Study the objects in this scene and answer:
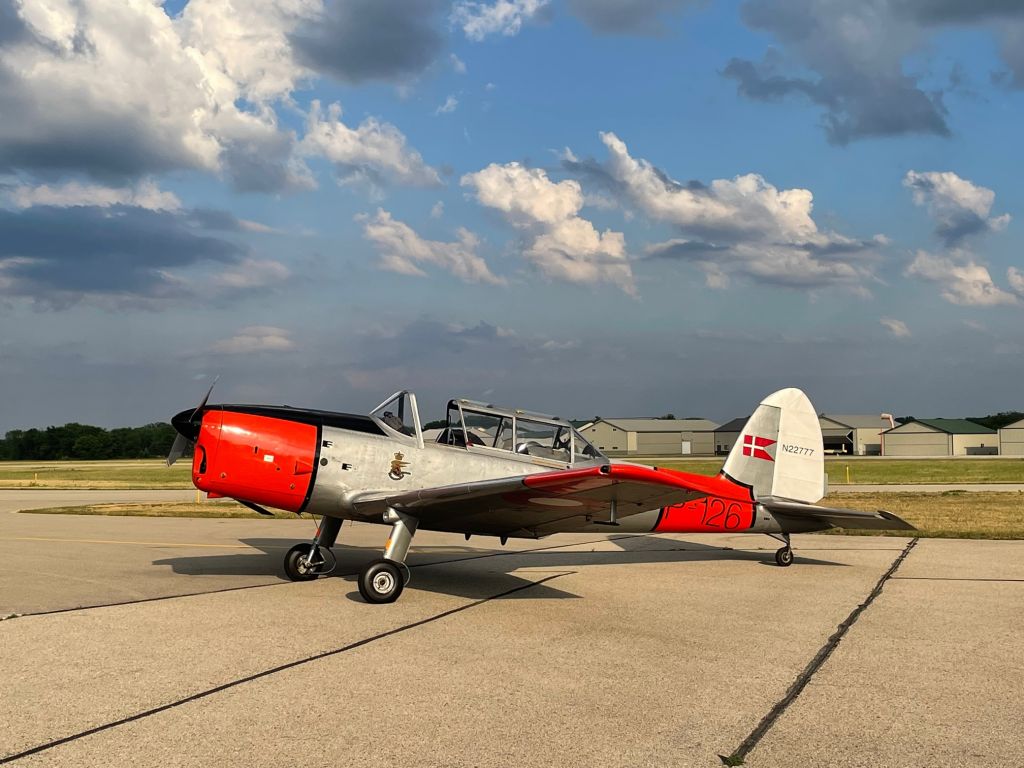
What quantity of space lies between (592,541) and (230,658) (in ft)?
31.0

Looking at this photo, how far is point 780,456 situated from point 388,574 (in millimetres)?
6450

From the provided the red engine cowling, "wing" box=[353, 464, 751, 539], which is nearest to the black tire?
the red engine cowling

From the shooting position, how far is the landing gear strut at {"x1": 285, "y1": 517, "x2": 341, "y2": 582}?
987 cm

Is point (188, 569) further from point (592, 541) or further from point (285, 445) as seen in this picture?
point (592, 541)

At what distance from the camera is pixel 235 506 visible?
905 inches

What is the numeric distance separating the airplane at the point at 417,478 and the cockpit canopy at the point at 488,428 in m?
0.01

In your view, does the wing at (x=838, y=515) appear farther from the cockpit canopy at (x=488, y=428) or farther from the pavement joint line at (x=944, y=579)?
the cockpit canopy at (x=488, y=428)

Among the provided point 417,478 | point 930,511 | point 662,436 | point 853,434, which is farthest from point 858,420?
point 417,478

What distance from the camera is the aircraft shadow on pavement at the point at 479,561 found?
32.2ft

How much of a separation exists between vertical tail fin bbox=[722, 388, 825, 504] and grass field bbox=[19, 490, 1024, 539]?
14.1 feet

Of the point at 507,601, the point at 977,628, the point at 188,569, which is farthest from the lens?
the point at 188,569

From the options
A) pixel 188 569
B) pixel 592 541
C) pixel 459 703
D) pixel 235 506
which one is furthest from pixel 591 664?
pixel 235 506

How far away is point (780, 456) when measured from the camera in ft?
39.6

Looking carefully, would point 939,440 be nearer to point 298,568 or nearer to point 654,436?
point 654,436
